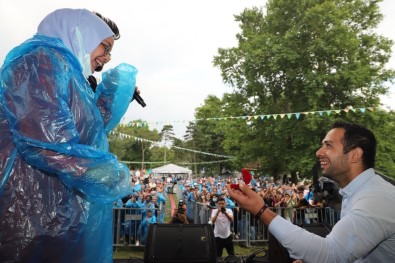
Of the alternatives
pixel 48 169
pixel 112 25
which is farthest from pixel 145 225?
pixel 48 169

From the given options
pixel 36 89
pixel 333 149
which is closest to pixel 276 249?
pixel 333 149

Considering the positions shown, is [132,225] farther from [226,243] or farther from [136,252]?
[226,243]

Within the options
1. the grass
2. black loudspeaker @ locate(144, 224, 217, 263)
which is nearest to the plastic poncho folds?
black loudspeaker @ locate(144, 224, 217, 263)

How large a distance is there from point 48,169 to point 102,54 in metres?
0.74

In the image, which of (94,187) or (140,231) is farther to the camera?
(140,231)

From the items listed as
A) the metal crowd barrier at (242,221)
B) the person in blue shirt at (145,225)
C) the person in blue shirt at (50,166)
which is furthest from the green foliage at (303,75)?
the person in blue shirt at (50,166)

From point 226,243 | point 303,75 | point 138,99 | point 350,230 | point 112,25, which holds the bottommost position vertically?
point 226,243

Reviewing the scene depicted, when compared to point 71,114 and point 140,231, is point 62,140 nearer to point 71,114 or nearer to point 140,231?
point 71,114

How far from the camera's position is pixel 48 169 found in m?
1.33

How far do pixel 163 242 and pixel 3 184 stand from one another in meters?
4.05

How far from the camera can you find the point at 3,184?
4.42 feet

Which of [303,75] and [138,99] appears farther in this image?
[303,75]

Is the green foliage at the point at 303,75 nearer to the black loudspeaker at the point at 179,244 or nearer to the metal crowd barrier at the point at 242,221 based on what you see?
the metal crowd barrier at the point at 242,221

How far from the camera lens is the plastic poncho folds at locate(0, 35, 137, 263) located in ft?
4.33
